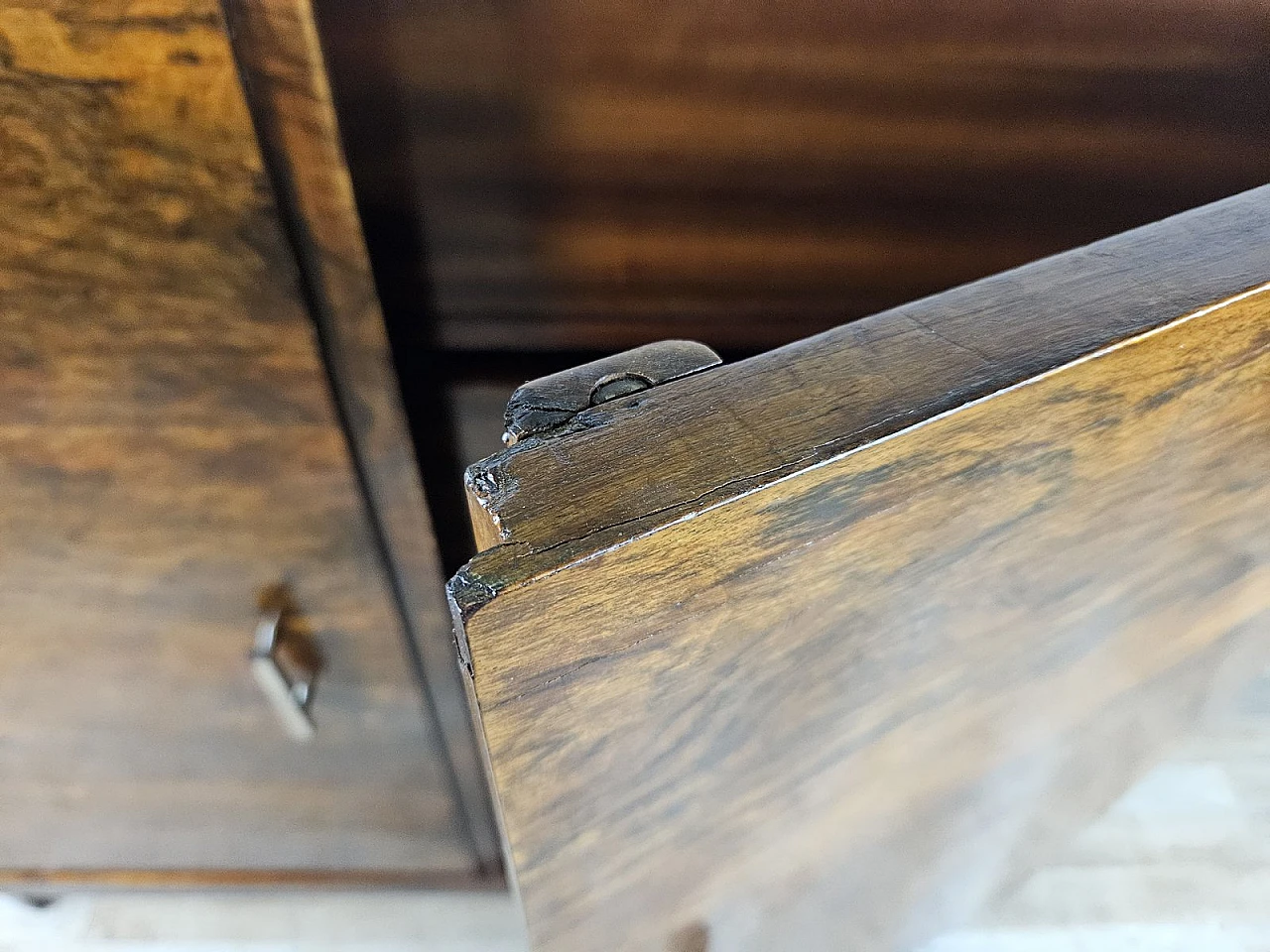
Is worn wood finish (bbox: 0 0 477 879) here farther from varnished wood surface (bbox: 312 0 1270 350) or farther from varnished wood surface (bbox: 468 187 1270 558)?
varnished wood surface (bbox: 468 187 1270 558)

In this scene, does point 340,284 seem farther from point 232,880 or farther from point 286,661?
point 232,880

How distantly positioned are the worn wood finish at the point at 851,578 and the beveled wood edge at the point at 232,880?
1.30 feet

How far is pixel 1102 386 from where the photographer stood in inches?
8.8

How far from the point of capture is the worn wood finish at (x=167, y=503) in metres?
0.29

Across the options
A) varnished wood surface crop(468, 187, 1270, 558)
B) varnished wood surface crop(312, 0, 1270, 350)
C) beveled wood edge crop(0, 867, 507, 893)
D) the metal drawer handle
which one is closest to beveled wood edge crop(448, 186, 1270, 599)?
varnished wood surface crop(468, 187, 1270, 558)

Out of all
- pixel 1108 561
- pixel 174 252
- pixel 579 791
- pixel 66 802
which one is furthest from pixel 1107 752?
pixel 66 802

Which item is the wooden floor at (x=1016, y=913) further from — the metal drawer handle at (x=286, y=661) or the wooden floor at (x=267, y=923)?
the metal drawer handle at (x=286, y=661)

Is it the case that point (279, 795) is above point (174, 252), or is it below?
below

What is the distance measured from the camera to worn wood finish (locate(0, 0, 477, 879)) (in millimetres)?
293

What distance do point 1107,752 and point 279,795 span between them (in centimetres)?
49

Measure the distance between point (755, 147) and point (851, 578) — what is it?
19 cm

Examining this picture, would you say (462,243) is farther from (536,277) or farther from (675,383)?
(675,383)

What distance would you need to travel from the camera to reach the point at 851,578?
0.77 feet

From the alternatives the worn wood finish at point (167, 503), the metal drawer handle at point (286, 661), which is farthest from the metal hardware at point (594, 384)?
the metal drawer handle at point (286, 661)
